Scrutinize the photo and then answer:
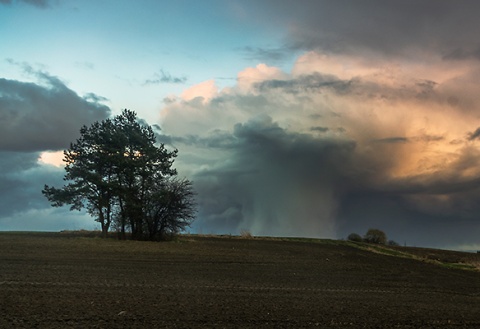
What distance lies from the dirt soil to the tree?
41268 millimetres

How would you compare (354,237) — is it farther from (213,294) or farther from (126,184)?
(213,294)

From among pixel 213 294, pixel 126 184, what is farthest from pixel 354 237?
pixel 213 294

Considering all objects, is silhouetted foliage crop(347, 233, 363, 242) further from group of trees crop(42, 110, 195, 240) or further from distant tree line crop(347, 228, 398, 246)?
group of trees crop(42, 110, 195, 240)

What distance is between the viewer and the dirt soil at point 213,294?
40.1 feet

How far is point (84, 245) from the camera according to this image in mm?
35219

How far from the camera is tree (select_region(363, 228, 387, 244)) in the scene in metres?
70.7

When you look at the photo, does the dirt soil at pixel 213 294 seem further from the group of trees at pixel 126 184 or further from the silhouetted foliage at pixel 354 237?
the silhouetted foliage at pixel 354 237

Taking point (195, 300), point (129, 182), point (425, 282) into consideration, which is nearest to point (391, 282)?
point (425, 282)

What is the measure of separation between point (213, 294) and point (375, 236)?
191ft

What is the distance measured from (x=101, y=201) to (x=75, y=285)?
99.3 feet

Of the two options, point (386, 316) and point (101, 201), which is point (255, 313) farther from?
point (101, 201)

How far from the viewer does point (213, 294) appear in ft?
54.1

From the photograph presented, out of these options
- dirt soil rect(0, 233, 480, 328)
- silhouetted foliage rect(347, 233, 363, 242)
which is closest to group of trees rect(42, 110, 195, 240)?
dirt soil rect(0, 233, 480, 328)

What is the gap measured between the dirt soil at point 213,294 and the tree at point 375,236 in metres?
41.3
